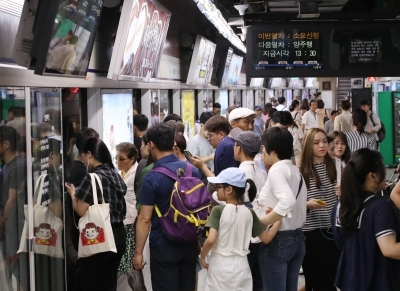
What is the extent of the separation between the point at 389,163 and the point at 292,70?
814 centimetres

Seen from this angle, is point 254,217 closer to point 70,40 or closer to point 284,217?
point 284,217

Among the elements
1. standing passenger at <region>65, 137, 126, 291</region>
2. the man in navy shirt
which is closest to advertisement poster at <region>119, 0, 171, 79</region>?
standing passenger at <region>65, 137, 126, 291</region>

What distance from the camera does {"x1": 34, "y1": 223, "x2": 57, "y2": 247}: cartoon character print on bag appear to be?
199 inches

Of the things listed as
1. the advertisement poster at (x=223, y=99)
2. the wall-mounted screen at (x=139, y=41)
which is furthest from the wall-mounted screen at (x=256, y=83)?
the wall-mounted screen at (x=139, y=41)

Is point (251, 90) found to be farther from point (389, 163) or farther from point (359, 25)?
point (359, 25)

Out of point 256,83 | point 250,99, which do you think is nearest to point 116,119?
point 250,99

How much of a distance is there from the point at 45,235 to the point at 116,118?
2.84 meters

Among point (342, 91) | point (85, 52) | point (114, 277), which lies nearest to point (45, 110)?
point (85, 52)

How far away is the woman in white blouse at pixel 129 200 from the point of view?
6.20m

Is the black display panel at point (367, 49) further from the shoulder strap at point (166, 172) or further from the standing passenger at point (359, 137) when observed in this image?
the shoulder strap at point (166, 172)

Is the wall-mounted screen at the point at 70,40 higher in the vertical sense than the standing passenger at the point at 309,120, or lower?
higher

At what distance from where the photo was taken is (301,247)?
4.96 metres

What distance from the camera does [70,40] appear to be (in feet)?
16.6

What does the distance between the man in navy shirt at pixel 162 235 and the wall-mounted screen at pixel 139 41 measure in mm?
1734
